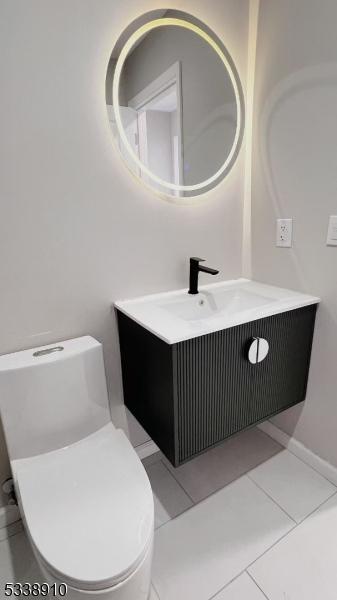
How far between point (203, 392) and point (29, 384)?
22.9 inches

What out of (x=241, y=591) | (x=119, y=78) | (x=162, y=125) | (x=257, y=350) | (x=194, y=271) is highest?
(x=119, y=78)

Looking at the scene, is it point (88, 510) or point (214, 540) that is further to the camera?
point (214, 540)

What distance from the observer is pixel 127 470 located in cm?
95

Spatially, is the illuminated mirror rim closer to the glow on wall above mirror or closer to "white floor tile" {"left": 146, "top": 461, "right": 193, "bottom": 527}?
the glow on wall above mirror

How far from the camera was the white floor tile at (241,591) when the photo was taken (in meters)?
0.99

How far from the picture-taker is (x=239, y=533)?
1173 millimetres

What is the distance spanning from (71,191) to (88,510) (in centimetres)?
100

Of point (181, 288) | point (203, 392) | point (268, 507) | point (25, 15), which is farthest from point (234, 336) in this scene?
point (25, 15)

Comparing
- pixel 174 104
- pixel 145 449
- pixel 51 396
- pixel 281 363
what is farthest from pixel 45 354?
pixel 174 104

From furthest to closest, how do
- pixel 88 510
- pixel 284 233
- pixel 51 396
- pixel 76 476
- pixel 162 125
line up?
1. pixel 284 233
2. pixel 162 125
3. pixel 51 396
4. pixel 76 476
5. pixel 88 510

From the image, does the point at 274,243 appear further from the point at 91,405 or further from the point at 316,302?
the point at 91,405

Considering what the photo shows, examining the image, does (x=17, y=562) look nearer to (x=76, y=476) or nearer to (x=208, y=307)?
(x=76, y=476)

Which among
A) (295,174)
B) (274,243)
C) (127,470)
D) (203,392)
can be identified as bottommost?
(127,470)

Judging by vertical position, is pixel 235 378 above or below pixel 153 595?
above
